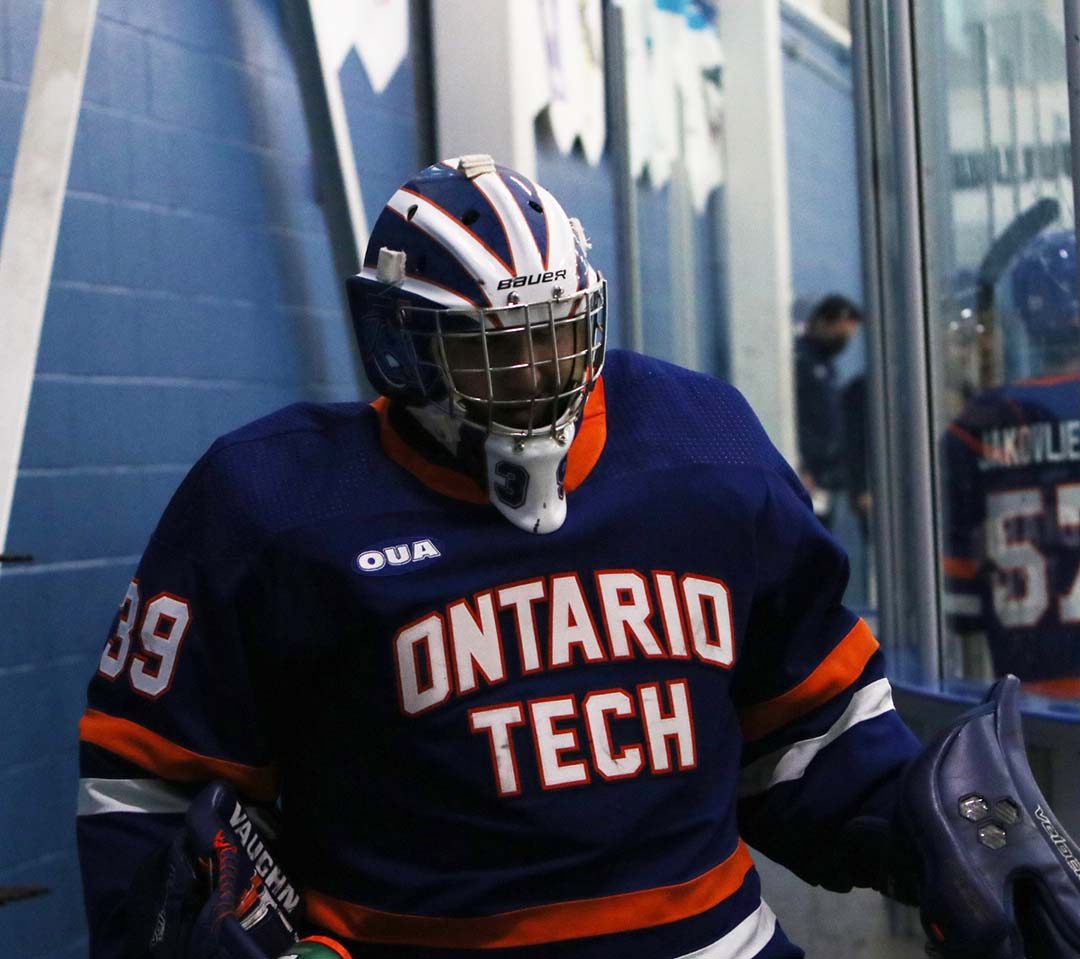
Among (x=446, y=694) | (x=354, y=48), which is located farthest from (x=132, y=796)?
(x=354, y=48)

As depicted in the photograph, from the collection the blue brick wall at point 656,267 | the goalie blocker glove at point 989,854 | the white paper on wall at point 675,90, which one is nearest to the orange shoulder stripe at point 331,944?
the goalie blocker glove at point 989,854

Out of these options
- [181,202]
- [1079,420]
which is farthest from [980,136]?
[181,202]

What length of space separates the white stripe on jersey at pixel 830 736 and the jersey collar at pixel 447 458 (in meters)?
0.40

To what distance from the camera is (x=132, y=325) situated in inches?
109

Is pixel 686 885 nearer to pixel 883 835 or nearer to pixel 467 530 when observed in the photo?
A: pixel 883 835

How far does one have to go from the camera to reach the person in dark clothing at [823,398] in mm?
6578

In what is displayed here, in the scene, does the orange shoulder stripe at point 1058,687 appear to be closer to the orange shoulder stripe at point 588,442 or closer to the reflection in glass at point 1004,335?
the reflection in glass at point 1004,335

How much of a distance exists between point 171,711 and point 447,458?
0.39m

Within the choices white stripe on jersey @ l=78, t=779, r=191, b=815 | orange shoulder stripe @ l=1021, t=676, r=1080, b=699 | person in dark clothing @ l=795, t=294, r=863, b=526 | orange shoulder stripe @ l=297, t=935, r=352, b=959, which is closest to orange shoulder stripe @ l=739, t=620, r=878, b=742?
orange shoulder stripe @ l=297, t=935, r=352, b=959

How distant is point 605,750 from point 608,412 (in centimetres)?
39

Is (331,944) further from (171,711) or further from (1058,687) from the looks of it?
(1058,687)

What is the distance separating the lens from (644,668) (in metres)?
1.66

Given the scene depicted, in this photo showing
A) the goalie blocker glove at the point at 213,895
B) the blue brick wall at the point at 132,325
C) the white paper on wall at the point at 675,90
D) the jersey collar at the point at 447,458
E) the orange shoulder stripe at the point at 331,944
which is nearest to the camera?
the goalie blocker glove at the point at 213,895

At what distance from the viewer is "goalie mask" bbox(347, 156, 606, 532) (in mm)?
1619
